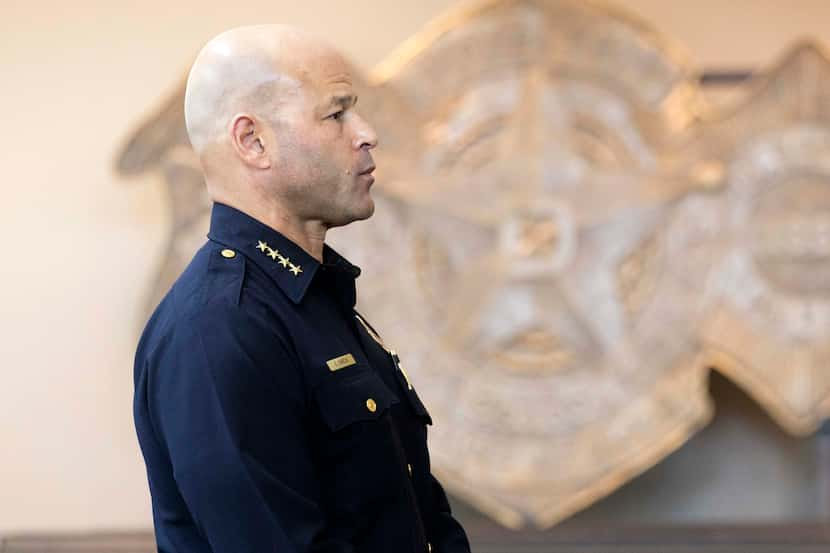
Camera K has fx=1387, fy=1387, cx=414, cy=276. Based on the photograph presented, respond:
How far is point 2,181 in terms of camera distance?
329 cm

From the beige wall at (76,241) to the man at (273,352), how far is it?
1.99 m

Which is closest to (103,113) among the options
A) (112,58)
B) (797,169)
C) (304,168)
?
(112,58)

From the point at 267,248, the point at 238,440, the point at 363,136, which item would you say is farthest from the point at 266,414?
the point at 363,136

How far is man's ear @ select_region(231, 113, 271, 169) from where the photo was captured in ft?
4.40

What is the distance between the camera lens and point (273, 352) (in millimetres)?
1249

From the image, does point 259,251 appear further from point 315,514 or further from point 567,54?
point 567,54

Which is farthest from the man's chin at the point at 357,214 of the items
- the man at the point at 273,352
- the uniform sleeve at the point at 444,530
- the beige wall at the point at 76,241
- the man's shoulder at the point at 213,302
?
the beige wall at the point at 76,241

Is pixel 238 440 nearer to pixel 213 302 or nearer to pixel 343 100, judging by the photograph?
pixel 213 302

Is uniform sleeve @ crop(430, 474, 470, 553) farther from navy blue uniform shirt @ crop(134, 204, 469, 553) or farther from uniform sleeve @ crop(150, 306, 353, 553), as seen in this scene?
uniform sleeve @ crop(150, 306, 353, 553)

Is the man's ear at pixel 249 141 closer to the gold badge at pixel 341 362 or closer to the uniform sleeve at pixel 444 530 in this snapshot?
the gold badge at pixel 341 362

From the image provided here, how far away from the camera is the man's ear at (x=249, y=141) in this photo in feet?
4.40

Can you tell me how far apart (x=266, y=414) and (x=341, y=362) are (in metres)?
0.12

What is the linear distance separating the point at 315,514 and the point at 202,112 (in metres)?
0.41

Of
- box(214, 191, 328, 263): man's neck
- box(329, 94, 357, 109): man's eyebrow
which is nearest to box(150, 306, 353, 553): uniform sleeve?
box(214, 191, 328, 263): man's neck
